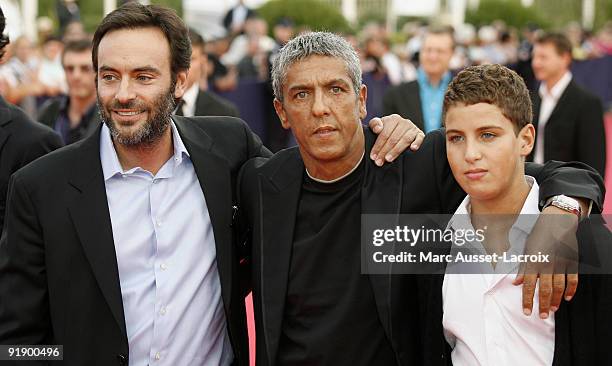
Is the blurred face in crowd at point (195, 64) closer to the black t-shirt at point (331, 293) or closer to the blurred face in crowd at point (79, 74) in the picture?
the blurred face in crowd at point (79, 74)

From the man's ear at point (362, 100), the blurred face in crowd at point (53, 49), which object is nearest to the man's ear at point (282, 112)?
the man's ear at point (362, 100)

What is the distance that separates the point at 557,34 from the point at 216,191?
5.40 m

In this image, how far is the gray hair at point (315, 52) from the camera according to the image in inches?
119

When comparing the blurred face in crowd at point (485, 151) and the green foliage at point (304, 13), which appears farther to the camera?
the green foliage at point (304, 13)

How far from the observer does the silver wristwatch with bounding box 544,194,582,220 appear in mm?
2672

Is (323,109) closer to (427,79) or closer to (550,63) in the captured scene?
(550,63)

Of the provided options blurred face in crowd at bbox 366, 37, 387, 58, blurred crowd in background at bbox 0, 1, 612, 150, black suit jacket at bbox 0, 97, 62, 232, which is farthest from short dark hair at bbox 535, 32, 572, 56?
blurred face in crowd at bbox 366, 37, 387, 58

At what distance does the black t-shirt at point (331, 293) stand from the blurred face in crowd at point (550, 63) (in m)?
4.70

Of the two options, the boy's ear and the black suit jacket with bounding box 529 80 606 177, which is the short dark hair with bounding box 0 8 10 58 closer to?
the boy's ear

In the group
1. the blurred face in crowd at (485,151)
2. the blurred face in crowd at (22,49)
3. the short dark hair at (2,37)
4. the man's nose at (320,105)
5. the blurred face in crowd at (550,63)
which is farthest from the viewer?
the blurred face in crowd at (22,49)

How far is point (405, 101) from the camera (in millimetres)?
7520

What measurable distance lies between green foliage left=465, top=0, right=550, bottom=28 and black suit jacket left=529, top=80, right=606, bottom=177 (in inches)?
1061

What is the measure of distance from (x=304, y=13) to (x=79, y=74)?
64.3ft

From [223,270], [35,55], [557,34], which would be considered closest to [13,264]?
[223,270]
